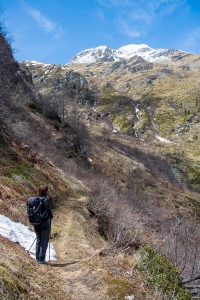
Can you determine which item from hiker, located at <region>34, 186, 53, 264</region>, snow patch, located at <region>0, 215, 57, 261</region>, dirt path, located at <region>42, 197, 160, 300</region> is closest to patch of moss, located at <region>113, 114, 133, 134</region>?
dirt path, located at <region>42, 197, 160, 300</region>

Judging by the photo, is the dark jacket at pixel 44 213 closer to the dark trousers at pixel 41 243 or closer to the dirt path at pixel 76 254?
the dark trousers at pixel 41 243

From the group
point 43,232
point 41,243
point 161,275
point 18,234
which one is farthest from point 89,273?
point 18,234

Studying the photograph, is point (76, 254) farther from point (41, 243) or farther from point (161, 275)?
point (161, 275)

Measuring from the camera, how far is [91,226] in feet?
41.9

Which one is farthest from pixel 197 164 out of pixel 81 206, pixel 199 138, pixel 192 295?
pixel 192 295

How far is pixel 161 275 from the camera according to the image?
259 inches

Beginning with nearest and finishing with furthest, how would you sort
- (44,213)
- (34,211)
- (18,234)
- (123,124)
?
1. (34,211)
2. (44,213)
3. (18,234)
4. (123,124)

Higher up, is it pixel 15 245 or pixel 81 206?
pixel 15 245

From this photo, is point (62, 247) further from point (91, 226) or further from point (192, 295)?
point (192, 295)

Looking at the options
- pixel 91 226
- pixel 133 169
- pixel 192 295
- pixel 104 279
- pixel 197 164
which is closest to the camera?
pixel 104 279

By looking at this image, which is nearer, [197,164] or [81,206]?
[81,206]

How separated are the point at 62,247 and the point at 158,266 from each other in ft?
12.4

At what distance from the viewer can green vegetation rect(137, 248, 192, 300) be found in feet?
21.0

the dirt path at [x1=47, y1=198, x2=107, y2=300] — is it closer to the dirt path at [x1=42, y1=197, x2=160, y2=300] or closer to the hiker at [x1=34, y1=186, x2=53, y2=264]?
the dirt path at [x1=42, y1=197, x2=160, y2=300]
